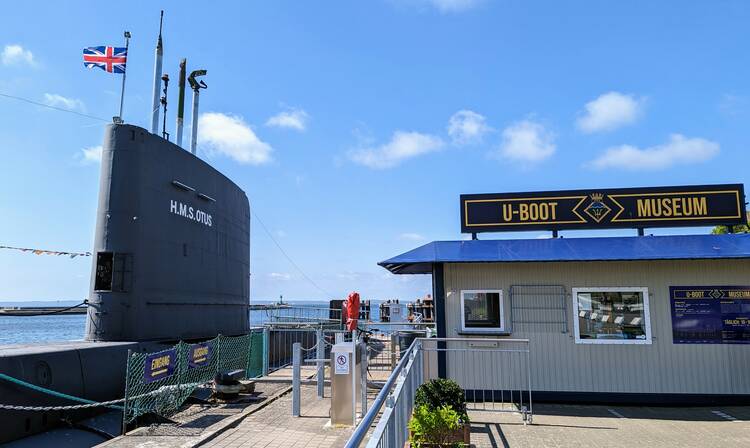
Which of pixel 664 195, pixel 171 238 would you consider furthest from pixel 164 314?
pixel 664 195

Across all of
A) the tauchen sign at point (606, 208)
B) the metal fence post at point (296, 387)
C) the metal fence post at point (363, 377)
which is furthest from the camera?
the tauchen sign at point (606, 208)

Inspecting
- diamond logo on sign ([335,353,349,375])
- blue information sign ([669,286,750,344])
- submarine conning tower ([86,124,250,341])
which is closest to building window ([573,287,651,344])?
blue information sign ([669,286,750,344])

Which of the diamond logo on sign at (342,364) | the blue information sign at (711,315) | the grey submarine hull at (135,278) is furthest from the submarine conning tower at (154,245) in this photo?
the blue information sign at (711,315)

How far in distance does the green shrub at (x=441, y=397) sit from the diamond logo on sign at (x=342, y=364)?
6.61 ft

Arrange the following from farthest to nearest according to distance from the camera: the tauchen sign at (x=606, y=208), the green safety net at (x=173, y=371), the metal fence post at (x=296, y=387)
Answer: the tauchen sign at (x=606, y=208) < the metal fence post at (x=296, y=387) < the green safety net at (x=173, y=371)

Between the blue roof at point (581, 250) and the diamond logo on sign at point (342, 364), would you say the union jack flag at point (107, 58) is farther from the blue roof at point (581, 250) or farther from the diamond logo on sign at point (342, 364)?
the diamond logo on sign at point (342, 364)

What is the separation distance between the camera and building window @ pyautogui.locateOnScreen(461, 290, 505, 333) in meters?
11.0

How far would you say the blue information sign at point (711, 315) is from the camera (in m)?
10.4

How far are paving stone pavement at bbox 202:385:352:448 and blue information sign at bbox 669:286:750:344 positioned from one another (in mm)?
7040

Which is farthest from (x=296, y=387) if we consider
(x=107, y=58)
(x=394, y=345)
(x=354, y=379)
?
(x=107, y=58)

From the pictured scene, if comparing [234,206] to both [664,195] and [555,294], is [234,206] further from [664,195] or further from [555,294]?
[664,195]

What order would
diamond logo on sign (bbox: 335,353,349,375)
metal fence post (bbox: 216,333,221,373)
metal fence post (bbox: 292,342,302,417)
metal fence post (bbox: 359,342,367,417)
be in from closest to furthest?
diamond logo on sign (bbox: 335,353,349,375) < metal fence post (bbox: 359,342,367,417) < metal fence post (bbox: 292,342,302,417) < metal fence post (bbox: 216,333,221,373)

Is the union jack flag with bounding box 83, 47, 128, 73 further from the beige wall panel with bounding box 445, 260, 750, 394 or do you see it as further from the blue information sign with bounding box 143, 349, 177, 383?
the beige wall panel with bounding box 445, 260, 750, 394

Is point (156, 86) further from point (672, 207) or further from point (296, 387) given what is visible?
point (672, 207)
